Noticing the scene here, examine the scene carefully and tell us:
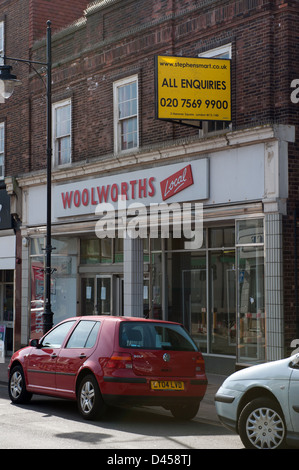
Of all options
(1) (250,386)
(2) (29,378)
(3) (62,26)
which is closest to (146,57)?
(3) (62,26)

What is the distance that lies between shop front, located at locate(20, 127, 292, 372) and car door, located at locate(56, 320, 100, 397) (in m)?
4.58

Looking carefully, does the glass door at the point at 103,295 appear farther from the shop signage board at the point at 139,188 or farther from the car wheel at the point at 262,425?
the car wheel at the point at 262,425

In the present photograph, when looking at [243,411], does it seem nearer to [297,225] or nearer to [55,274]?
[297,225]

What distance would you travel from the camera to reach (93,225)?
19984mm

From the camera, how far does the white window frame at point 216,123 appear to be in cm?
1633

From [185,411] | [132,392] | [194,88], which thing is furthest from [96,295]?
[132,392]

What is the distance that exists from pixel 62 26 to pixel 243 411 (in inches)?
699

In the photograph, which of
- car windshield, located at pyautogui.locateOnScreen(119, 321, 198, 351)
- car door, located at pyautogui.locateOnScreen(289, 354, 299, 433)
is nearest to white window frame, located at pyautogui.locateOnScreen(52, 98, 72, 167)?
car windshield, located at pyautogui.locateOnScreen(119, 321, 198, 351)

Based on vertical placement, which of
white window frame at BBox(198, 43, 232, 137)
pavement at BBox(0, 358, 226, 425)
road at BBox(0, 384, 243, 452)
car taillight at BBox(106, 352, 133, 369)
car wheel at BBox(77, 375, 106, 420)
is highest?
white window frame at BBox(198, 43, 232, 137)

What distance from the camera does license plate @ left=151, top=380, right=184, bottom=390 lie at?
10.6 meters

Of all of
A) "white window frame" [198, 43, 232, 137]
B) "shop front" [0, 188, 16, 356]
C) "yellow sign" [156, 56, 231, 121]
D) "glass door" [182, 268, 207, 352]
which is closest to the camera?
"yellow sign" [156, 56, 231, 121]

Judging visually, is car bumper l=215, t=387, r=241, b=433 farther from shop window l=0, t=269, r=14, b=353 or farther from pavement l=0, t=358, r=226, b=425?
shop window l=0, t=269, r=14, b=353

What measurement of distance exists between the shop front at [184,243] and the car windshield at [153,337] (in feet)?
12.6

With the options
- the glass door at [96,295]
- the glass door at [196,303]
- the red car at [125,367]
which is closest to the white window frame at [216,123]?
the glass door at [196,303]
